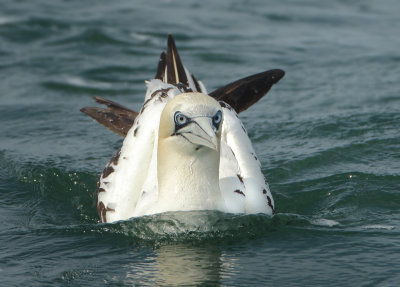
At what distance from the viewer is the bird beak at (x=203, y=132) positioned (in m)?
6.46

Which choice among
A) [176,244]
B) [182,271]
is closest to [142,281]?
[182,271]

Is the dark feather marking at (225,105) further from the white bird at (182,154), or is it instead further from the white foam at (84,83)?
the white foam at (84,83)

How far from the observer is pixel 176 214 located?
6.92 m

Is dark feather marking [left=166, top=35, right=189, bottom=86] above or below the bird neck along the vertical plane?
above

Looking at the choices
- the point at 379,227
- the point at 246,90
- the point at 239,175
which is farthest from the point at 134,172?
the point at 379,227

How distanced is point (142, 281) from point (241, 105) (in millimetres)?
2985

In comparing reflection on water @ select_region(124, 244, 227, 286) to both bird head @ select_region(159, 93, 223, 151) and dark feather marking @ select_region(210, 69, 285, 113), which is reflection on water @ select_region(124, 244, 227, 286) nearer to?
bird head @ select_region(159, 93, 223, 151)

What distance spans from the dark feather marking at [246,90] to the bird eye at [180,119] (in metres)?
1.96

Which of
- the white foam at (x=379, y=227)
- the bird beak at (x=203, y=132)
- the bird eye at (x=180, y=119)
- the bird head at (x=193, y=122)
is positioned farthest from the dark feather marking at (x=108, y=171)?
the white foam at (x=379, y=227)

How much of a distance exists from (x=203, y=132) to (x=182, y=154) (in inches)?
16.6

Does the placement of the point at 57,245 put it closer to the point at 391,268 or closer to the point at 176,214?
the point at 176,214

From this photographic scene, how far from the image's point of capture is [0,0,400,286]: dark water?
6.55 m

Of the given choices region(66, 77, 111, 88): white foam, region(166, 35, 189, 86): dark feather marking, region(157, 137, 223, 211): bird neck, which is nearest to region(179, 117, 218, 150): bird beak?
region(157, 137, 223, 211): bird neck

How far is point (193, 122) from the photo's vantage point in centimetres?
653
